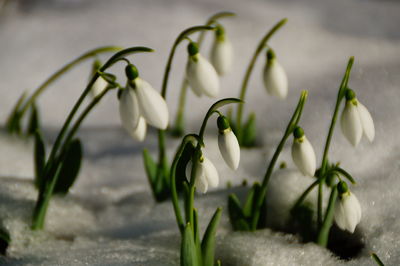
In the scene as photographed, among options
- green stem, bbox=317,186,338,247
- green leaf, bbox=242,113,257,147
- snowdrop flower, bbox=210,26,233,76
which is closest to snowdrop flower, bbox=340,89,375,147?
green stem, bbox=317,186,338,247

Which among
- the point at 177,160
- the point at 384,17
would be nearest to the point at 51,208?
the point at 177,160

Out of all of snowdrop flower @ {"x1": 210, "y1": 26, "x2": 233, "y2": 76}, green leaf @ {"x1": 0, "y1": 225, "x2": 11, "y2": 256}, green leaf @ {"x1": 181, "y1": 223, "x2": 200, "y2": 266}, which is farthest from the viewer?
snowdrop flower @ {"x1": 210, "y1": 26, "x2": 233, "y2": 76}

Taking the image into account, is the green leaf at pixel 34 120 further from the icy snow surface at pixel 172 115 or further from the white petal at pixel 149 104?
the white petal at pixel 149 104

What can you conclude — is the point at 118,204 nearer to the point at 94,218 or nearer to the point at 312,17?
the point at 94,218

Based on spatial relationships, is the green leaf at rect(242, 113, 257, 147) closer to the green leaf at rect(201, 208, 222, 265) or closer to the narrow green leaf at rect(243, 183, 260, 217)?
the narrow green leaf at rect(243, 183, 260, 217)

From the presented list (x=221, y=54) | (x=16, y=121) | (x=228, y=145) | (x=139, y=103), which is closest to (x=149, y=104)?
(x=139, y=103)
